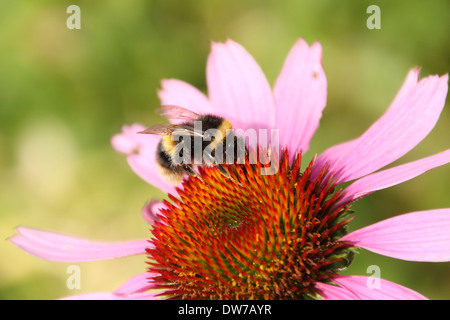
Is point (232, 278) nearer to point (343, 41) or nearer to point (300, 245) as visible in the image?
point (300, 245)

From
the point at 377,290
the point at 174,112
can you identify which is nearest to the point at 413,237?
the point at 377,290

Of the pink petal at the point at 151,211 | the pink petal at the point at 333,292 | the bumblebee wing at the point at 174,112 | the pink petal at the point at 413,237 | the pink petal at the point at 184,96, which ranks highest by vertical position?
the pink petal at the point at 184,96

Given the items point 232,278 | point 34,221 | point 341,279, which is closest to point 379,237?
point 341,279

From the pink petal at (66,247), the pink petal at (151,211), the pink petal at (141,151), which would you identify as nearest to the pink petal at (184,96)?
the pink petal at (141,151)

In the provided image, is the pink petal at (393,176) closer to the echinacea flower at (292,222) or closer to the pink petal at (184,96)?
the echinacea flower at (292,222)

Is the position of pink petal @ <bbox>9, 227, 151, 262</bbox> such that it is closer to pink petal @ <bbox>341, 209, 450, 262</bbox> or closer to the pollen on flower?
the pollen on flower

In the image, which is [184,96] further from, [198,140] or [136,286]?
[136,286]
